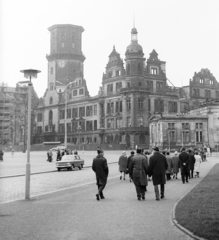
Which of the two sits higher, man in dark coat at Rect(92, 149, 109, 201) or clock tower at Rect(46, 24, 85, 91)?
clock tower at Rect(46, 24, 85, 91)

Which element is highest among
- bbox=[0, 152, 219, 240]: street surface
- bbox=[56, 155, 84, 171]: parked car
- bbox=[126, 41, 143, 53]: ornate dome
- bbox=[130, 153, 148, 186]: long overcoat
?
bbox=[126, 41, 143, 53]: ornate dome

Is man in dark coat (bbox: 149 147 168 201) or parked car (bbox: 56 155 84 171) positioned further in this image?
parked car (bbox: 56 155 84 171)

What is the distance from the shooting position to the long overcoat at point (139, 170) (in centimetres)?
1277

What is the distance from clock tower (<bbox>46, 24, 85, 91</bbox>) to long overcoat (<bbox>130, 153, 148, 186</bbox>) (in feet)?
314

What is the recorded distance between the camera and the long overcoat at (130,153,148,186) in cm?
1277

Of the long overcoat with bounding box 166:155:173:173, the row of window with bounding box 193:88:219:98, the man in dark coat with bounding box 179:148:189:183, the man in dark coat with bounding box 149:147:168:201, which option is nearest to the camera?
the man in dark coat with bounding box 149:147:168:201

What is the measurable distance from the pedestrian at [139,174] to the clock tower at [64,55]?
314 ft

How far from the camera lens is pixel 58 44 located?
366 ft

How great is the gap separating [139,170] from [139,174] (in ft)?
0.48

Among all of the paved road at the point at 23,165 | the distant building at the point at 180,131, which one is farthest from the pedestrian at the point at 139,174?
the distant building at the point at 180,131

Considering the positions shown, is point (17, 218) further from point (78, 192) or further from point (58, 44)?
point (58, 44)

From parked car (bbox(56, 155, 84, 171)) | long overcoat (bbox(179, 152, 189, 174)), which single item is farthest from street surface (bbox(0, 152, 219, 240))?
parked car (bbox(56, 155, 84, 171))

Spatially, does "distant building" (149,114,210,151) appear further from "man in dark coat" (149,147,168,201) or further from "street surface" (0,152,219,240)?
"man in dark coat" (149,147,168,201)

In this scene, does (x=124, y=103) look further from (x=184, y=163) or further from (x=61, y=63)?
(x=184, y=163)
